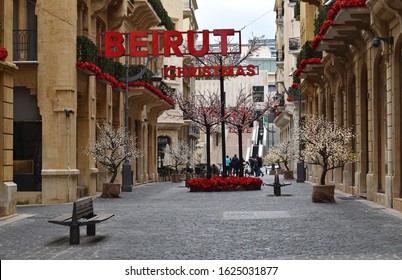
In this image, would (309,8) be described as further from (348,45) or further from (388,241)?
(388,241)

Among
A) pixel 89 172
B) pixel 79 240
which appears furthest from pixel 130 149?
pixel 79 240

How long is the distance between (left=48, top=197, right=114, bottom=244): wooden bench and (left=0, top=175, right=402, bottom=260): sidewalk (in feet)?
0.73

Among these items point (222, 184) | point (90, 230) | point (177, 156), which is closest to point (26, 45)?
point (222, 184)

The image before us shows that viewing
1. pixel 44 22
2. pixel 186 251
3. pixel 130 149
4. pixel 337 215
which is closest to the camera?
pixel 186 251

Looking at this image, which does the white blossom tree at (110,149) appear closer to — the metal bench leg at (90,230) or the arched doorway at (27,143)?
the arched doorway at (27,143)

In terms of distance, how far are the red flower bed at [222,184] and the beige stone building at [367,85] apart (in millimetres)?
3337

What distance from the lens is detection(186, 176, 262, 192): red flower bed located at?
35094mm

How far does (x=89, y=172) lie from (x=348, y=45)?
32.8 feet

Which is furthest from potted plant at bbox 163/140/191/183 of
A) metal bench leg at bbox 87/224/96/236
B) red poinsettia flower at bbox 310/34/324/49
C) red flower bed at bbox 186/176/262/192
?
metal bench leg at bbox 87/224/96/236

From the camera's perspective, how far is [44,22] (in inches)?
1086

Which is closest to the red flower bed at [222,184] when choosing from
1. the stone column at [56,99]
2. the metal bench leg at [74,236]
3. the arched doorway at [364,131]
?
the arched doorway at [364,131]

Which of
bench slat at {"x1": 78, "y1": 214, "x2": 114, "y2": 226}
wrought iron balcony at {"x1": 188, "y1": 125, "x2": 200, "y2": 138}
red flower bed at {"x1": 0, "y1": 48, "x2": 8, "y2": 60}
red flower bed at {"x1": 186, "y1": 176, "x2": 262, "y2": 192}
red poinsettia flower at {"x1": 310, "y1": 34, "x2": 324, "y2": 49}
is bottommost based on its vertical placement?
bench slat at {"x1": 78, "y1": 214, "x2": 114, "y2": 226}

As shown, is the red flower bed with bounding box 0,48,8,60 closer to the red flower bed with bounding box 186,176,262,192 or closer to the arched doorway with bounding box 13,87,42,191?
the arched doorway with bounding box 13,87,42,191

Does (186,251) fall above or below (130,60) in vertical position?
below
